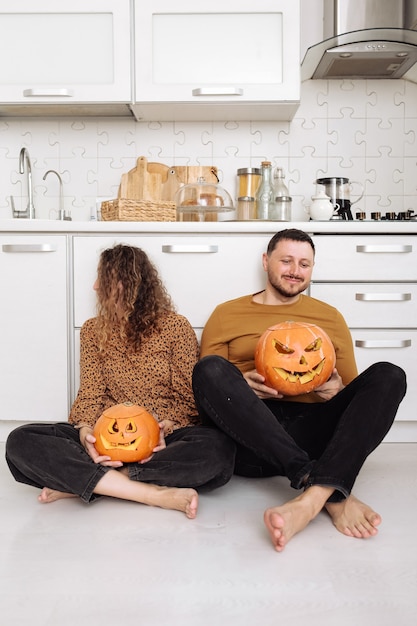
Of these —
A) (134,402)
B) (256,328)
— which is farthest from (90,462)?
(256,328)

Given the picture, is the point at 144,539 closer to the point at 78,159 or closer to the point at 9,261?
the point at 9,261

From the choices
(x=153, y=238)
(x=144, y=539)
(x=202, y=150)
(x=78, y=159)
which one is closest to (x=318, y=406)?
(x=144, y=539)

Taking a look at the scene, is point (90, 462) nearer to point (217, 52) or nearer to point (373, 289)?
point (373, 289)

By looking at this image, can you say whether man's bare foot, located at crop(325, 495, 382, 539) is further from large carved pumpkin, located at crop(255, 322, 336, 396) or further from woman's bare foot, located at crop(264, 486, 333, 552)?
large carved pumpkin, located at crop(255, 322, 336, 396)

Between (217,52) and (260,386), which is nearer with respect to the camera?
(260,386)

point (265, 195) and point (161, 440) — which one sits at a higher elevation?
point (265, 195)

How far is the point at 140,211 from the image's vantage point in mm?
2510

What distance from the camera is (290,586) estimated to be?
4.21 ft

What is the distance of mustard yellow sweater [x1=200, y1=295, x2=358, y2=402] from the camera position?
2.05 meters

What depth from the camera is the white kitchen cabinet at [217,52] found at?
273 centimetres

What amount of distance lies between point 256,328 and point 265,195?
107 cm

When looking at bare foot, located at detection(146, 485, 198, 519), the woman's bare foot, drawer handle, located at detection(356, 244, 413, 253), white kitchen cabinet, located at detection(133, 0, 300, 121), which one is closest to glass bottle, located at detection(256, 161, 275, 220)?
white kitchen cabinet, located at detection(133, 0, 300, 121)

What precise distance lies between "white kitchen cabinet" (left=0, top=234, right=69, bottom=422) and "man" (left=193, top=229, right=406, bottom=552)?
672mm

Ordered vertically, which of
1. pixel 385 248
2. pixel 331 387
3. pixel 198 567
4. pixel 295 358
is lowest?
pixel 198 567
